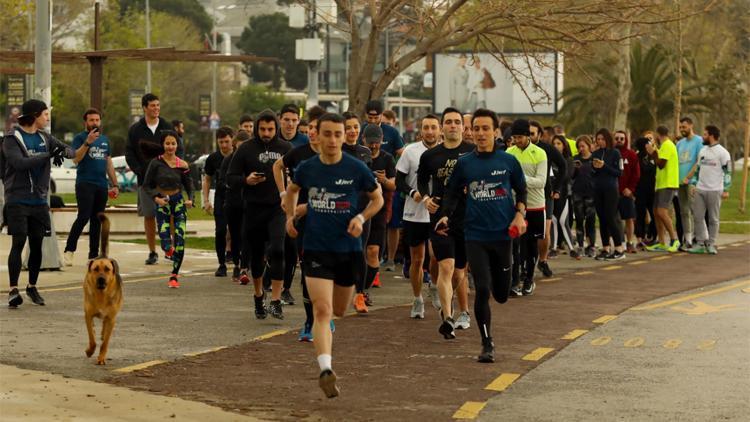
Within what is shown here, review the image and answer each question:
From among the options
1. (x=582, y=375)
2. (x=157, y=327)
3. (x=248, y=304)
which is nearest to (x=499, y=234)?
(x=582, y=375)

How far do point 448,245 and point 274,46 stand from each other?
384 ft

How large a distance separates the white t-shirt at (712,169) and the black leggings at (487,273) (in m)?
12.2

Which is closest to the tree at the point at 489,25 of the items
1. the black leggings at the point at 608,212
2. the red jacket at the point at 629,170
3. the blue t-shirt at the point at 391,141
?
the red jacket at the point at 629,170

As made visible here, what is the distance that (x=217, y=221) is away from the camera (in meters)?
18.7

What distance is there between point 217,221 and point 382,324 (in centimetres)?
559

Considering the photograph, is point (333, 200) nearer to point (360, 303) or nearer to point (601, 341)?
point (601, 341)

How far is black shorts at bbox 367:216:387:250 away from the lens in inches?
611

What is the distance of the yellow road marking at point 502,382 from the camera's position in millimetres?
10094

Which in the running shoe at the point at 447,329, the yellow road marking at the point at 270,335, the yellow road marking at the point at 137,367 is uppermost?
the running shoe at the point at 447,329

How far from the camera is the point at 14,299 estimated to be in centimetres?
1418

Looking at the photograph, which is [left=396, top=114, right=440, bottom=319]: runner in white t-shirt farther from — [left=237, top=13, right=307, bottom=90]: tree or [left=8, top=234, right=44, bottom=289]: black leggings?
[left=237, top=13, right=307, bottom=90]: tree

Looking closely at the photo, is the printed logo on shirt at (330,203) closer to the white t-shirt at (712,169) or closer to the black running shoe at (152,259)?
the black running shoe at (152,259)

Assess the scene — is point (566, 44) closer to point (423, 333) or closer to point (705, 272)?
point (705, 272)

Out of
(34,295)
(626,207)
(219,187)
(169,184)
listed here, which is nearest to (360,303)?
(34,295)
